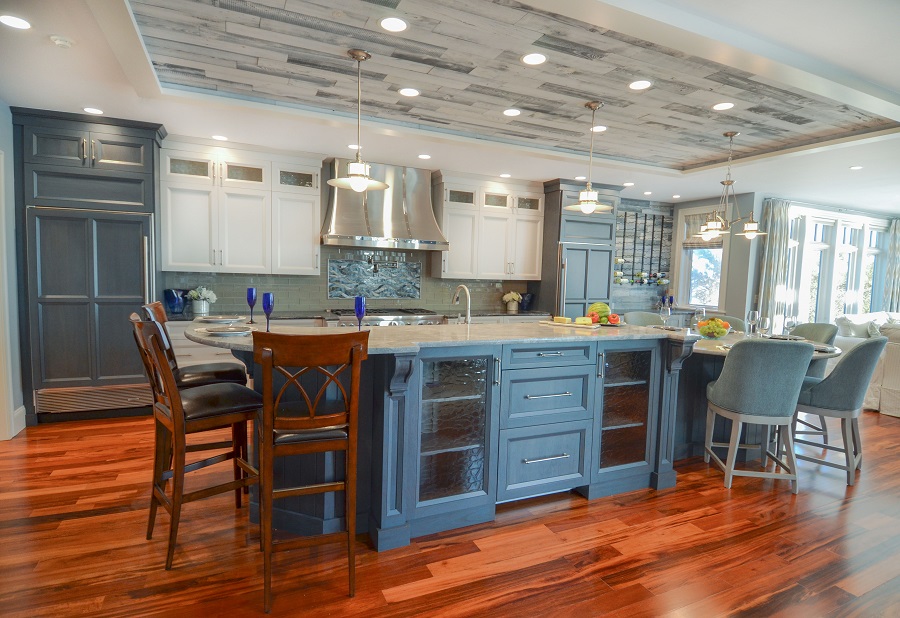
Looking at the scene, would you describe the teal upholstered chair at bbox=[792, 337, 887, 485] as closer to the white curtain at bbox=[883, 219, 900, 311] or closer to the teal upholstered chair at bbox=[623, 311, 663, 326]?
the teal upholstered chair at bbox=[623, 311, 663, 326]

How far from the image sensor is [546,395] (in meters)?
2.76

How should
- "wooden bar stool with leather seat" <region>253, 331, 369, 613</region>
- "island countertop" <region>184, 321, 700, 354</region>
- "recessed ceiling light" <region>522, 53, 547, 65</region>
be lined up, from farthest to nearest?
"recessed ceiling light" <region>522, 53, 547, 65</region> → "island countertop" <region>184, 321, 700, 354</region> → "wooden bar stool with leather seat" <region>253, 331, 369, 613</region>

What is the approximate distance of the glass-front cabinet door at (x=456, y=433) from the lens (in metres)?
A: 2.43

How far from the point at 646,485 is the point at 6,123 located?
17.4 ft

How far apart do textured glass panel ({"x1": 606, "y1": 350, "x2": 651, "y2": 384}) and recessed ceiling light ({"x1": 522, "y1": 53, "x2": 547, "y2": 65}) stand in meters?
1.78

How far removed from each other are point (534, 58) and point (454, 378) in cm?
190

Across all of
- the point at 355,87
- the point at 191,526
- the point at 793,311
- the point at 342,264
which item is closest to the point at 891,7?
the point at 355,87

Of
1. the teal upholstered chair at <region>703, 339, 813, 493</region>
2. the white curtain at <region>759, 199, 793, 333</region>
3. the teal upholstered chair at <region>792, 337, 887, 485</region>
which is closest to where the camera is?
the teal upholstered chair at <region>703, 339, 813, 493</region>

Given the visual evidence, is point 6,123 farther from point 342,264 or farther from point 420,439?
point 420,439

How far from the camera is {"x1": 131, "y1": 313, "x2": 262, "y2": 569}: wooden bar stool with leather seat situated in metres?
2.02

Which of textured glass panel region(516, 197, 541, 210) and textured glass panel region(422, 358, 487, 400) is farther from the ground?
textured glass panel region(516, 197, 541, 210)

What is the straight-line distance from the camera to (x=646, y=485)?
3.14 metres

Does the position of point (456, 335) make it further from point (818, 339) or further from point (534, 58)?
point (818, 339)

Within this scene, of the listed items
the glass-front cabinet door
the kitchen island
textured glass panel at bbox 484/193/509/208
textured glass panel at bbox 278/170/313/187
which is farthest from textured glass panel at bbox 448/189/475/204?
the glass-front cabinet door
